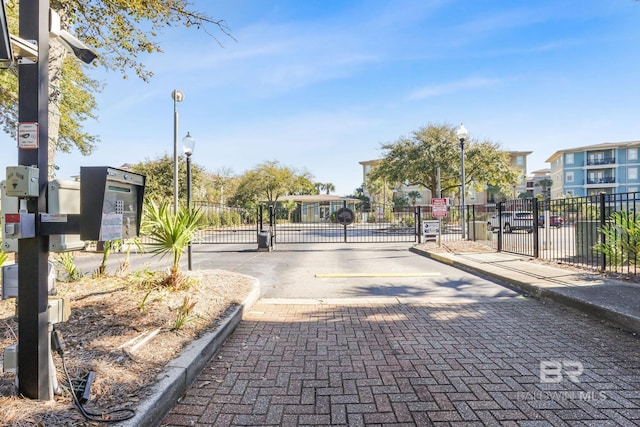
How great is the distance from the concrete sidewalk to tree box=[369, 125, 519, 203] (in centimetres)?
1675

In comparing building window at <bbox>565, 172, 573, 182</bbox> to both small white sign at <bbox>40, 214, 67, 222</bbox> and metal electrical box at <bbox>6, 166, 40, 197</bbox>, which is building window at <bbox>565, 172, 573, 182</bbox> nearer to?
small white sign at <bbox>40, 214, 67, 222</bbox>

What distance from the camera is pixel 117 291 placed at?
4.97 meters

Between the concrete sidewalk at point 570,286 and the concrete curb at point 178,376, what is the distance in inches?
198

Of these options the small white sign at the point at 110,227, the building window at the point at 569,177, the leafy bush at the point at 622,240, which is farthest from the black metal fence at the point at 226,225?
the building window at the point at 569,177

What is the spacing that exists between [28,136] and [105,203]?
61cm

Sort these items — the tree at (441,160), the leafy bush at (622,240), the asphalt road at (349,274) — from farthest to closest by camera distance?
the tree at (441,160) → the leafy bush at (622,240) → the asphalt road at (349,274)

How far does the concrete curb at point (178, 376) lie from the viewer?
242 cm

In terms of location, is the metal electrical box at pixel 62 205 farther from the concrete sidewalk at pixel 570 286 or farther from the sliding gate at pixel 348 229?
the sliding gate at pixel 348 229

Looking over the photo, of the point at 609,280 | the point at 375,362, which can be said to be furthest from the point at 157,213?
the point at 609,280

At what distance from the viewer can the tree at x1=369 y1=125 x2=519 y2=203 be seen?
25672 millimetres

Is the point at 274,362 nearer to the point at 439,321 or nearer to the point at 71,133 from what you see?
the point at 439,321

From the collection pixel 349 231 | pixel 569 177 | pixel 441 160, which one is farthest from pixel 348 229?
pixel 569 177

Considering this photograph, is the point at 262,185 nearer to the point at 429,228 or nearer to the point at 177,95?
the point at 429,228

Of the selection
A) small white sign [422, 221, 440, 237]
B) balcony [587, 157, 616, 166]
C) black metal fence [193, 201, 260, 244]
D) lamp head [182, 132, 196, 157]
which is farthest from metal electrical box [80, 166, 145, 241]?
balcony [587, 157, 616, 166]
